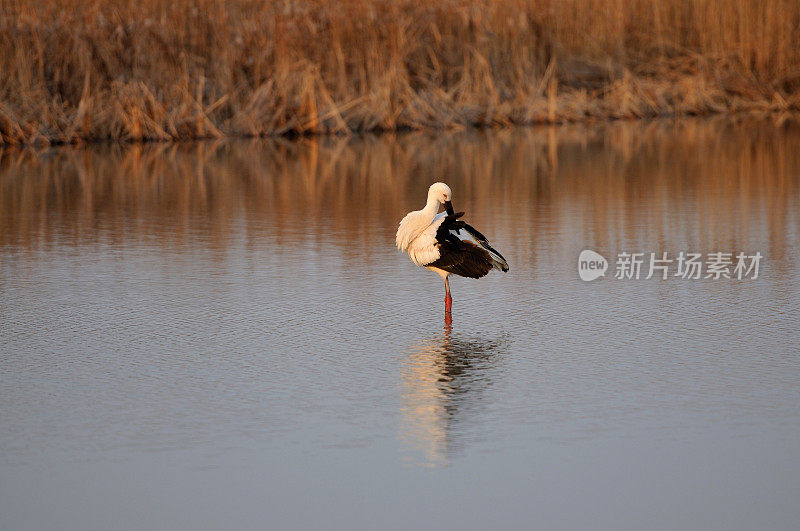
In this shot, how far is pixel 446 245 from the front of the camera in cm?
609

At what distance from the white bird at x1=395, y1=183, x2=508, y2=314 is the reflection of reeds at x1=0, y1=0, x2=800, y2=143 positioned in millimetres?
9821

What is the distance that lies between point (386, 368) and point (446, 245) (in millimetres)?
1101

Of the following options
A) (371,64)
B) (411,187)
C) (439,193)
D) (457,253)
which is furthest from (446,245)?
(371,64)

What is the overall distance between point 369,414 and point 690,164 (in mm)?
8652

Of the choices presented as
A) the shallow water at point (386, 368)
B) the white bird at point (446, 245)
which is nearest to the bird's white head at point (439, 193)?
the white bird at point (446, 245)

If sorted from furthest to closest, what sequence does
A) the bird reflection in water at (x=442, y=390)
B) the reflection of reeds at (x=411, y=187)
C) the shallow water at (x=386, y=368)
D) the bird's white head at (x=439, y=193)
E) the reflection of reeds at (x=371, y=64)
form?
the reflection of reeds at (x=371, y=64) < the reflection of reeds at (x=411, y=187) < the bird's white head at (x=439, y=193) < the bird reflection in water at (x=442, y=390) < the shallow water at (x=386, y=368)

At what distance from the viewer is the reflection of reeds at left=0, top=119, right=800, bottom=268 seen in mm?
8812

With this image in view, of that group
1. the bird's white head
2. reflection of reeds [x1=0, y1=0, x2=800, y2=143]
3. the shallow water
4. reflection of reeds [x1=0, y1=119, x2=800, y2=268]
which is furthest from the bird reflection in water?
reflection of reeds [x1=0, y1=0, x2=800, y2=143]

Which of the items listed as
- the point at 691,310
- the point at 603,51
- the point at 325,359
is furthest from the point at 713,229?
the point at 603,51

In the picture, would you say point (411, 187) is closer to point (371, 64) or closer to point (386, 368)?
point (371, 64)

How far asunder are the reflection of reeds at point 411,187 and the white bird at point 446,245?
1638mm

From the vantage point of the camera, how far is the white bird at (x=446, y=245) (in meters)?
6.09

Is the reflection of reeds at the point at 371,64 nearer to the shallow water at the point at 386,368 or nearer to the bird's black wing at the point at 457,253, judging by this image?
the shallow water at the point at 386,368

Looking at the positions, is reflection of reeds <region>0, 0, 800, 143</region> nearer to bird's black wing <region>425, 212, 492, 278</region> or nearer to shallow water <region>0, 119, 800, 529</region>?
shallow water <region>0, 119, 800, 529</region>
